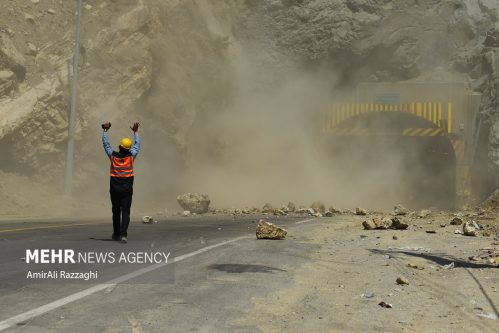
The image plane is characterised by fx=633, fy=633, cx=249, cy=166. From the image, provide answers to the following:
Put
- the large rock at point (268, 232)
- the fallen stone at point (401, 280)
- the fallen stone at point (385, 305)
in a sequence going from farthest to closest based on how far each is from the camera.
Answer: the large rock at point (268, 232)
the fallen stone at point (401, 280)
the fallen stone at point (385, 305)

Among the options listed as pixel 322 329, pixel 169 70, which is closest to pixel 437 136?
pixel 169 70

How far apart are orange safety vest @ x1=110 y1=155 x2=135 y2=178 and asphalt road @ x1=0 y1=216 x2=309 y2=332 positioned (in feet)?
3.75

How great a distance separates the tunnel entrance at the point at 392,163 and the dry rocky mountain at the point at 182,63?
325 cm

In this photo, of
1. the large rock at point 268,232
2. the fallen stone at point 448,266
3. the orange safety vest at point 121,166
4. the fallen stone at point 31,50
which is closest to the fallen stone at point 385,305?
the fallen stone at point 448,266

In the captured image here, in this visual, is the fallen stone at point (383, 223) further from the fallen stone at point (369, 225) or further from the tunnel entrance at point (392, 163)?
the tunnel entrance at point (392, 163)

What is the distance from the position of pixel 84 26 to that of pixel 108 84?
2.67 metres

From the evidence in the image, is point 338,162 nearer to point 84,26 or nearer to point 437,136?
point 437,136

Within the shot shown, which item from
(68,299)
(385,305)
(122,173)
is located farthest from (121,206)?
(385,305)

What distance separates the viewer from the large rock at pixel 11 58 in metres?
22.7

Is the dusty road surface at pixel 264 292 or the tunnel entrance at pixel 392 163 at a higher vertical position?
the tunnel entrance at pixel 392 163

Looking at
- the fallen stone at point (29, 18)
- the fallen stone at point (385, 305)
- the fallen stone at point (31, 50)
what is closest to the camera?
the fallen stone at point (385, 305)

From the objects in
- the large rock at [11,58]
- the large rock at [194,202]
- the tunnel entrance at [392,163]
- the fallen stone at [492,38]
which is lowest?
the large rock at [194,202]

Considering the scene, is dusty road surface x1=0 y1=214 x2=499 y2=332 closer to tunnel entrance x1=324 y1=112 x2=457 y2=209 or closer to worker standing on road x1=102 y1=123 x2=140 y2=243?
worker standing on road x1=102 y1=123 x2=140 y2=243

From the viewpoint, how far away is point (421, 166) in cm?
3512
